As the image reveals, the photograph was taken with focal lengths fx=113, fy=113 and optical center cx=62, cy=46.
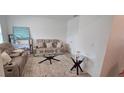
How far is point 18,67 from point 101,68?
203 centimetres

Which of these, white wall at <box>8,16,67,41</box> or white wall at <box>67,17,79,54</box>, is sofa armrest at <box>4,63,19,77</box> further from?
white wall at <box>67,17,79,54</box>

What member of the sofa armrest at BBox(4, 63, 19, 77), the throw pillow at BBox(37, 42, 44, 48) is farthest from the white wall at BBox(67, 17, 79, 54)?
the sofa armrest at BBox(4, 63, 19, 77)

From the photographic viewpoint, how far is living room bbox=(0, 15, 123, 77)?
2.89 meters

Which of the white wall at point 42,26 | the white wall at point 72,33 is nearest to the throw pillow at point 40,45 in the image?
the white wall at point 42,26

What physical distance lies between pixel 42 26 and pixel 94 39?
286 cm

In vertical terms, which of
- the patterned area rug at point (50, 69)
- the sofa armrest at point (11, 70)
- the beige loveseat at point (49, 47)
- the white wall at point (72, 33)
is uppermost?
the white wall at point (72, 33)

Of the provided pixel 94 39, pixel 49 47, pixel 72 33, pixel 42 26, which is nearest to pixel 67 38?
pixel 72 33

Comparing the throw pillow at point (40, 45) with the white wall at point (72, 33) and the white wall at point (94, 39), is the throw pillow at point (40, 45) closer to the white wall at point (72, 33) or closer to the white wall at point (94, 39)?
the white wall at point (72, 33)

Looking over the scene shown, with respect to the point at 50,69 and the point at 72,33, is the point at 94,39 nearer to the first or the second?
the point at 50,69

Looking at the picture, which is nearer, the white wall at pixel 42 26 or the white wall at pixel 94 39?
the white wall at pixel 94 39

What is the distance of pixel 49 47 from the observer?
5.27 m

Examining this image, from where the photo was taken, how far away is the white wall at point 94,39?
269 centimetres

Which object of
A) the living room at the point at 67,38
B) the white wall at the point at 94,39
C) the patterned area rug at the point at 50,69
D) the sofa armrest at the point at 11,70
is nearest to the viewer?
the sofa armrest at the point at 11,70
